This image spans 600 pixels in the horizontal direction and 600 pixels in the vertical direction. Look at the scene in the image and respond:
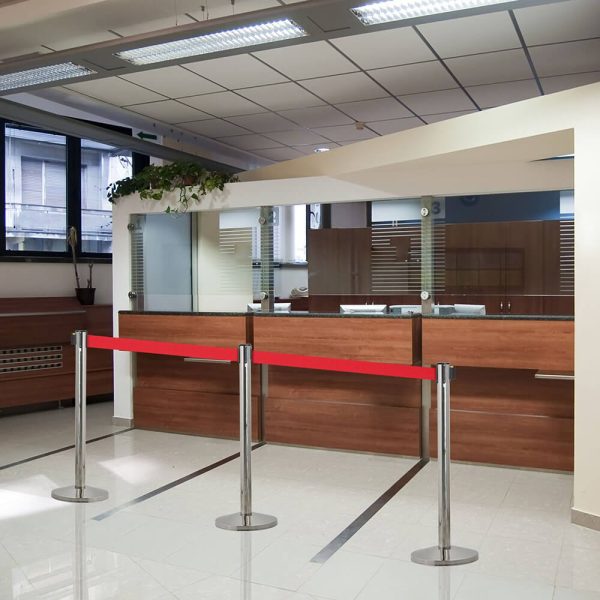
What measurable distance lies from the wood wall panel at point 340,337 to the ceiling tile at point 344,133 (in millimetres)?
3322

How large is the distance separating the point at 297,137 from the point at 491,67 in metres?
3.27

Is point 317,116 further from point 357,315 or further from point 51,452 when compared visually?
point 51,452

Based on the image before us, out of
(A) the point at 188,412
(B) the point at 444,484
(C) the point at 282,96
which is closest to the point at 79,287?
(A) the point at 188,412

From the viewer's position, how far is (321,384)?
6047 millimetres

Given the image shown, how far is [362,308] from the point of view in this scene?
621 centimetres

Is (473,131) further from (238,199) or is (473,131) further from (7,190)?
(7,190)

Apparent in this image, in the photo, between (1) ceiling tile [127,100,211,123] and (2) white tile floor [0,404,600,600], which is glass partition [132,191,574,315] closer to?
(1) ceiling tile [127,100,211,123]

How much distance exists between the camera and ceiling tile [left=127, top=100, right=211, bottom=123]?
24.5 ft

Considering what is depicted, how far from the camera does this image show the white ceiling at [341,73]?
5145 mm

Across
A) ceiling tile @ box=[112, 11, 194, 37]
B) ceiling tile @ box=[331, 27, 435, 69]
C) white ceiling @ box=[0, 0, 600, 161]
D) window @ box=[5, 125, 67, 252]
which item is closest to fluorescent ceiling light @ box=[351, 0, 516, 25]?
white ceiling @ box=[0, 0, 600, 161]

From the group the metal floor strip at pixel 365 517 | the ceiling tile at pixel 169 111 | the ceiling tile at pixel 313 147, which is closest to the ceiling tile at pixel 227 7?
the ceiling tile at pixel 169 111

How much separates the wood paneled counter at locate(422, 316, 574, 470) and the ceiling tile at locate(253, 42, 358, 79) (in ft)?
7.54

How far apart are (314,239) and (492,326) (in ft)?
7.64

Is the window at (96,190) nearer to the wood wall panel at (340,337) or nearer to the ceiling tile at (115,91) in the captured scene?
the ceiling tile at (115,91)
